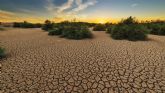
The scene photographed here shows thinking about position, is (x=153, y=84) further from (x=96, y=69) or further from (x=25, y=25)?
(x=25, y=25)

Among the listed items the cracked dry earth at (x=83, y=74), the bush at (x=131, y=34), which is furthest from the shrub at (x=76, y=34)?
the cracked dry earth at (x=83, y=74)

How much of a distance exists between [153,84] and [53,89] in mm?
2835

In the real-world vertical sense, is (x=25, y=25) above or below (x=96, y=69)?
above

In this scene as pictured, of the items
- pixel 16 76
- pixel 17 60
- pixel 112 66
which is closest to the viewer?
pixel 16 76

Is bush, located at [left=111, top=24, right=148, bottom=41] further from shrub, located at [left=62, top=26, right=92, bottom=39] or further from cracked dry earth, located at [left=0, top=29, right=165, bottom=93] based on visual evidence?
cracked dry earth, located at [left=0, top=29, right=165, bottom=93]

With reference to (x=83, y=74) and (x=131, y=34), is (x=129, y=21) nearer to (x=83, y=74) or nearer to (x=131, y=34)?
(x=131, y=34)

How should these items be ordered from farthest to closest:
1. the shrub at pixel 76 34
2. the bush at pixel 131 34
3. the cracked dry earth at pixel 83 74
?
the shrub at pixel 76 34
the bush at pixel 131 34
the cracked dry earth at pixel 83 74

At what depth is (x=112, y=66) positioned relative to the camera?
4805mm

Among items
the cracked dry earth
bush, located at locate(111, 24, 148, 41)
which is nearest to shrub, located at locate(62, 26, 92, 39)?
bush, located at locate(111, 24, 148, 41)

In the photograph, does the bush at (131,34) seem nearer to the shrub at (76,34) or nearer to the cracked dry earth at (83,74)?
the shrub at (76,34)

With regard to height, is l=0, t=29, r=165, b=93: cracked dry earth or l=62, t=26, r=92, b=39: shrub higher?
l=62, t=26, r=92, b=39: shrub

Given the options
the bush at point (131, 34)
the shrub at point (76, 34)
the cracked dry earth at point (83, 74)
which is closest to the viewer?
the cracked dry earth at point (83, 74)

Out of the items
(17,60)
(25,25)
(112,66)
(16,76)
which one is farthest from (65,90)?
(25,25)

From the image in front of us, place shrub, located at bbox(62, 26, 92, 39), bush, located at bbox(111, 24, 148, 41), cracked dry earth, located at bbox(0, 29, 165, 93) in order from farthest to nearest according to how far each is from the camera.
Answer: shrub, located at bbox(62, 26, 92, 39)
bush, located at bbox(111, 24, 148, 41)
cracked dry earth, located at bbox(0, 29, 165, 93)
